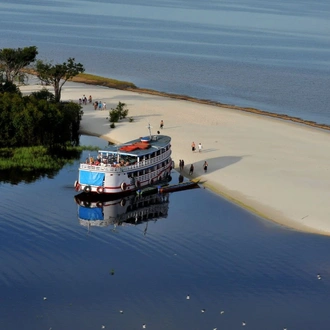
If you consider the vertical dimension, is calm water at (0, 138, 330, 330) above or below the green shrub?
below

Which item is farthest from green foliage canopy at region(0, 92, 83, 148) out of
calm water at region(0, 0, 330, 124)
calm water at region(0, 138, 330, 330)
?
calm water at region(0, 0, 330, 124)

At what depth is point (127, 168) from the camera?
63.0 meters

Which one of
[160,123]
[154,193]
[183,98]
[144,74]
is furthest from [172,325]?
[144,74]

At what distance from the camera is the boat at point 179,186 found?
65.6m

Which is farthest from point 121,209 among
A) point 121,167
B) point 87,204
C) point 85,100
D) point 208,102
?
point 208,102

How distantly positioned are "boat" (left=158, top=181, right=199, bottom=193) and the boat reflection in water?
0.50m

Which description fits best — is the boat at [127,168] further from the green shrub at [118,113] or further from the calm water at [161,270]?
the green shrub at [118,113]

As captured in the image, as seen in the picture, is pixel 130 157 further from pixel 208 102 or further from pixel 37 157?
pixel 208 102

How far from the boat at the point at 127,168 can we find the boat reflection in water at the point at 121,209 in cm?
79

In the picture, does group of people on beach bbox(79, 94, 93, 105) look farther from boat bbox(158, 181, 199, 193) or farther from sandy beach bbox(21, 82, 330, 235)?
boat bbox(158, 181, 199, 193)

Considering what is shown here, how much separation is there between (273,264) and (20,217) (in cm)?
1854

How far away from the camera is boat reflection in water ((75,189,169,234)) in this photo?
192 feet

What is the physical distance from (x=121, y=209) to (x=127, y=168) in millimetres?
3571

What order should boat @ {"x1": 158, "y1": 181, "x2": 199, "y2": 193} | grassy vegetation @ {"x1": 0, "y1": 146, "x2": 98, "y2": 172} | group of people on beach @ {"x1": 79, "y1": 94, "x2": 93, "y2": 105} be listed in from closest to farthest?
boat @ {"x1": 158, "y1": 181, "x2": 199, "y2": 193} → grassy vegetation @ {"x1": 0, "y1": 146, "x2": 98, "y2": 172} → group of people on beach @ {"x1": 79, "y1": 94, "x2": 93, "y2": 105}
